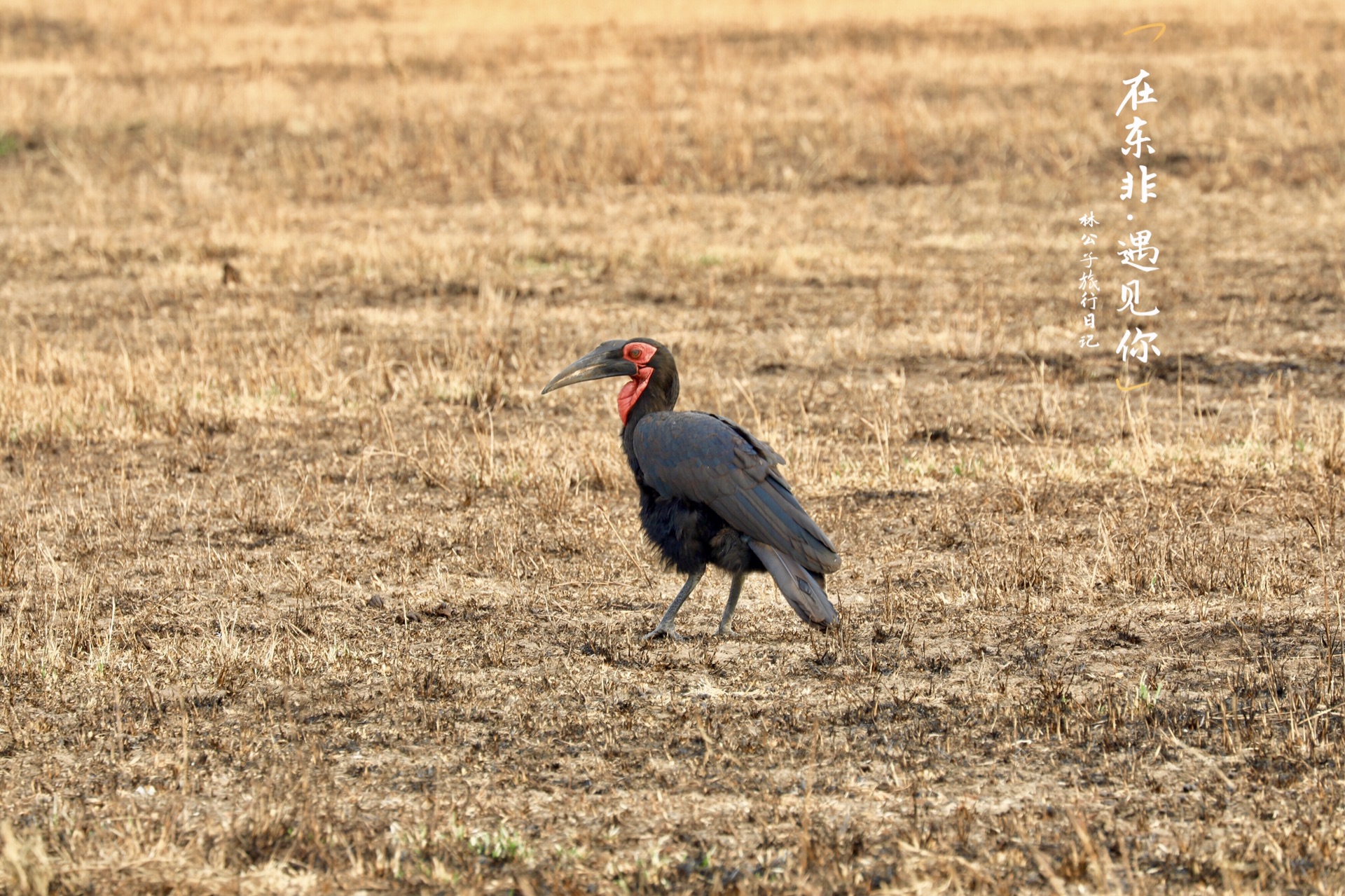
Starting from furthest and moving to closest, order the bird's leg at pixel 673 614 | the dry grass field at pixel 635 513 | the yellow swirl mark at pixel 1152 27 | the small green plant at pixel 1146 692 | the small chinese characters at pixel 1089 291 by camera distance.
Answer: the yellow swirl mark at pixel 1152 27
the small chinese characters at pixel 1089 291
the bird's leg at pixel 673 614
the small green plant at pixel 1146 692
the dry grass field at pixel 635 513

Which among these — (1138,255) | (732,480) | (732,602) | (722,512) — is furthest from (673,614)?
(1138,255)

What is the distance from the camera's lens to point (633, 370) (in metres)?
6.36

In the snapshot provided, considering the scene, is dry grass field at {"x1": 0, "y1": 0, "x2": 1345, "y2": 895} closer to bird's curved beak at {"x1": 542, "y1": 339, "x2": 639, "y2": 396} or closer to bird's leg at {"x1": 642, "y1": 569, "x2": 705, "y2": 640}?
bird's leg at {"x1": 642, "y1": 569, "x2": 705, "y2": 640}

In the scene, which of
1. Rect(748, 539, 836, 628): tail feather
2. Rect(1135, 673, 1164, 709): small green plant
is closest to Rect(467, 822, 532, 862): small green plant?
Rect(748, 539, 836, 628): tail feather

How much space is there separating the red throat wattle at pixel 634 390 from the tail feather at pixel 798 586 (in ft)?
2.95

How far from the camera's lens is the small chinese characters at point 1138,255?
1177 centimetres

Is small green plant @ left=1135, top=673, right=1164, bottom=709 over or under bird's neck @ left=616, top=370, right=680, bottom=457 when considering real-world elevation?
under

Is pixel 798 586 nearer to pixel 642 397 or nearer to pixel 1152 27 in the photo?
pixel 642 397

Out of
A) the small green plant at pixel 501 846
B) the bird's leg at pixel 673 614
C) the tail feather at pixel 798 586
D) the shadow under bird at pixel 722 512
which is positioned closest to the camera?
the small green plant at pixel 501 846

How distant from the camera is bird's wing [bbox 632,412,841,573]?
5723mm

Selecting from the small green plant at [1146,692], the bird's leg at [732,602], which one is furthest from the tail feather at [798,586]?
the small green plant at [1146,692]

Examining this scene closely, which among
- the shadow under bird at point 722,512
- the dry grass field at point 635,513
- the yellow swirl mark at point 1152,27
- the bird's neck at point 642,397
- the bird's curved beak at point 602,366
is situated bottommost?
the dry grass field at point 635,513

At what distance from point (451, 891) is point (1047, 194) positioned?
15.4m

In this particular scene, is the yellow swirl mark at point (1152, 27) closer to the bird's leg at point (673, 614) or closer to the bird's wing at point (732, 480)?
the bird's wing at point (732, 480)
